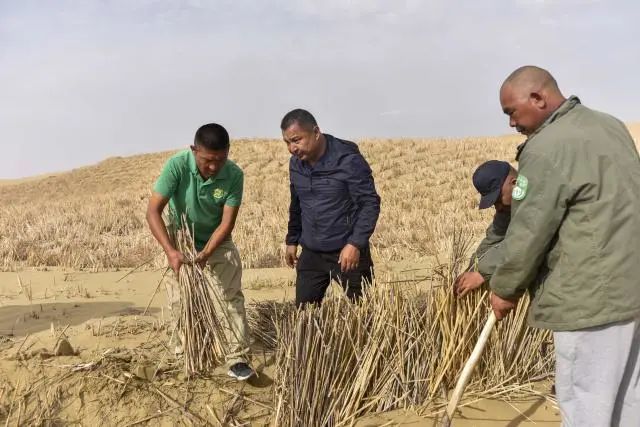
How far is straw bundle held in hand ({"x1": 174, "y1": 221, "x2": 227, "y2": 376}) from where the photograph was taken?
3.27 m

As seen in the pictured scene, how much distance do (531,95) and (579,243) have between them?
1.84 ft

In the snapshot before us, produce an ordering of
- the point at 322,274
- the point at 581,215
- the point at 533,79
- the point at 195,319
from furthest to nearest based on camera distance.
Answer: the point at 322,274 → the point at 195,319 → the point at 533,79 → the point at 581,215

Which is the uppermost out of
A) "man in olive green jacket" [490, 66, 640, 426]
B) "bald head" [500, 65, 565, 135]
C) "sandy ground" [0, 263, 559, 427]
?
"bald head" [500, 65, 565, 135]

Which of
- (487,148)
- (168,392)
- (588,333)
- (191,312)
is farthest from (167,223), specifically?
→ (487,148)

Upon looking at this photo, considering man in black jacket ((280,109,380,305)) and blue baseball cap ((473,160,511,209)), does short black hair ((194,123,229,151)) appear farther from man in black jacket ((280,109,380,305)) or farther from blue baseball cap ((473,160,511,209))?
blue baseball cap ((473,160,511,209))

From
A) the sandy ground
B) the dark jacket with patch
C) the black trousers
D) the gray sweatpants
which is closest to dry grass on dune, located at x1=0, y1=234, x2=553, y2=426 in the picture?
the sandy ground

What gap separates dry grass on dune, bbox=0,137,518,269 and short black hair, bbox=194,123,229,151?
62.3 inches

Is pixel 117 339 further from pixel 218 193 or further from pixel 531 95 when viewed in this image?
pixel 531 95

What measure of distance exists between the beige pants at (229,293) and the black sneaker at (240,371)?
0.28ft

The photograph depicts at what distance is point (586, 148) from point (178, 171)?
211 cm

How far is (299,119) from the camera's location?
3.44 metres

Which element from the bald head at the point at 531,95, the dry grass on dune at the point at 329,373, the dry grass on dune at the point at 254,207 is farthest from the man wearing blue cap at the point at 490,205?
the dry grass on dune at the point at 254,207

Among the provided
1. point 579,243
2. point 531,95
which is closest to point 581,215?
point 579,243

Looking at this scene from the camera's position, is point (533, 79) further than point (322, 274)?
No
